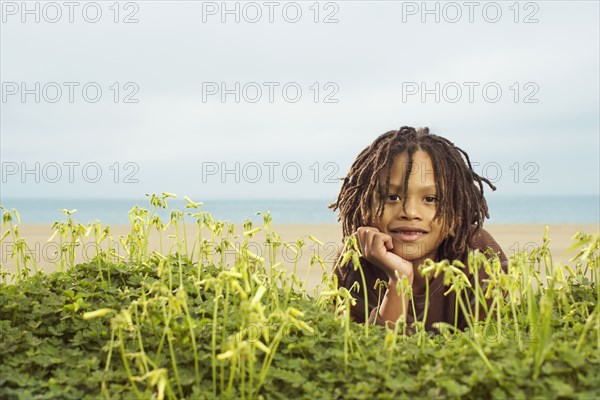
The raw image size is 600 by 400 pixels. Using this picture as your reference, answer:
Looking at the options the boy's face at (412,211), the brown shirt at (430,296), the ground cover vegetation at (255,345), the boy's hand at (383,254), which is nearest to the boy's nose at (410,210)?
the boy's face at (412,211)

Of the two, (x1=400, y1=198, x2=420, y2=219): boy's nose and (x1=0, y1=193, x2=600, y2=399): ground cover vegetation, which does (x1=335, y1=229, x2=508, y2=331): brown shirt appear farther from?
(x1=0, y1=193, x2=600, y2=399): ground cover vegetation

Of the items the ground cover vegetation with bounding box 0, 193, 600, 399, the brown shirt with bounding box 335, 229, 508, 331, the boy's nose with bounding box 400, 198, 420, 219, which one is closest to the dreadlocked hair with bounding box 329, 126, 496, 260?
the boy's nose with bounding box 400, 198, 420, 219

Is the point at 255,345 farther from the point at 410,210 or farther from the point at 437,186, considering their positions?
the point at 437,186

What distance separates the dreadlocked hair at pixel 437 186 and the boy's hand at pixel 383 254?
7.9 inches

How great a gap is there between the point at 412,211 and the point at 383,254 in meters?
0.35

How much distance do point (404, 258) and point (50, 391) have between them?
2279 mm

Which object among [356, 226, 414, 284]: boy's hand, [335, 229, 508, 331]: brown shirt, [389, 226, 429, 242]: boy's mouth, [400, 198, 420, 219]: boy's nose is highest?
[400, 198, 420, 219]: boy's nose

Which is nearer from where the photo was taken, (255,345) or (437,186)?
(255,345)

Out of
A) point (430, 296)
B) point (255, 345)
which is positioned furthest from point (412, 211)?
point (255, 345)

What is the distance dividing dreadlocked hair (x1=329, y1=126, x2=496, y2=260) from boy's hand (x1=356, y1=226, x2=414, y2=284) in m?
0.20

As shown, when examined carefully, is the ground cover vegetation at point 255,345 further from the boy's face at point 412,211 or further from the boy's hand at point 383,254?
the boy's face at point 412,211

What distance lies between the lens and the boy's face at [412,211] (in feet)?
13.8

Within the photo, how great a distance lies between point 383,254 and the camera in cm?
398

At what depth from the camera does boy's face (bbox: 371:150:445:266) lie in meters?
4.20
